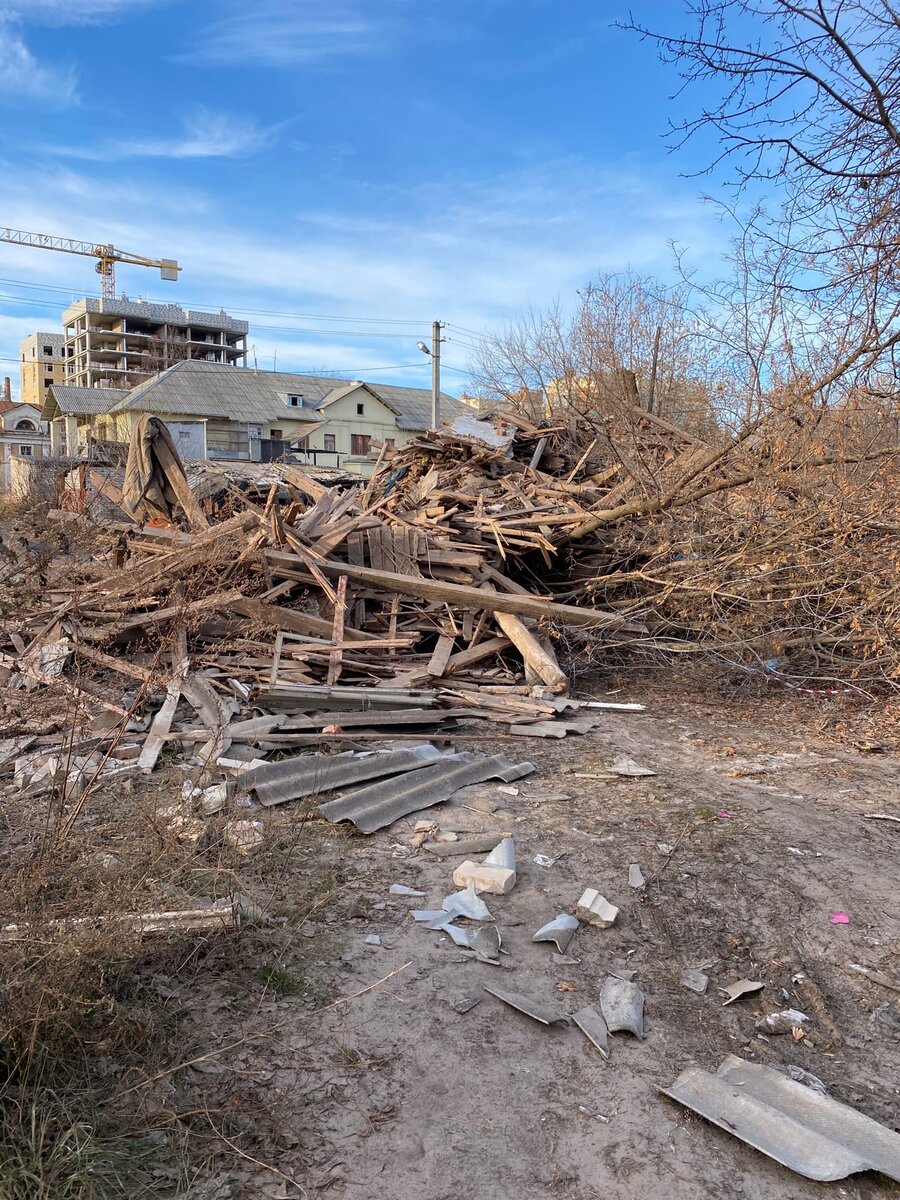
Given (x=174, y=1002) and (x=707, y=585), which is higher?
(x=707, y=585)

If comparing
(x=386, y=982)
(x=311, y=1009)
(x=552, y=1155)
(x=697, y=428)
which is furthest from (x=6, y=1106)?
(x=697, y=428)

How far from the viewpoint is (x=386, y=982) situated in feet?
10.8

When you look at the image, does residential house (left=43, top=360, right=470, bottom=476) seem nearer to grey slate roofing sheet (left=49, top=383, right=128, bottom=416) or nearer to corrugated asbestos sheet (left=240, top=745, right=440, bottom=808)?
grey slate roofing sheet (left=49, top=383, right=128, bottom=416)

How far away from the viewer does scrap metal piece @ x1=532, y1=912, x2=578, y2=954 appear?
3588mm

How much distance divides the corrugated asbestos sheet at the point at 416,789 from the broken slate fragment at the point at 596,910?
4.33 feet

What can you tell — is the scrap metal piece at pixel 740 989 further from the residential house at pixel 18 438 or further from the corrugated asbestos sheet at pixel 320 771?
the residential house at pixel 18 438

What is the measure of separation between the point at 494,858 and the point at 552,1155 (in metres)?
1.83

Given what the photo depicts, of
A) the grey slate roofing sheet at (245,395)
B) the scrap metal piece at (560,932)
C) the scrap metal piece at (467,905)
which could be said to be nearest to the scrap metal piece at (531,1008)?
the scrap metal piece at (560,932)

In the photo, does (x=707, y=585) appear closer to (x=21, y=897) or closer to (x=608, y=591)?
(x=608, y=591)

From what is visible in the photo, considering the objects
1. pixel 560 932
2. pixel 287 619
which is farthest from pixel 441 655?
pixel 560 932

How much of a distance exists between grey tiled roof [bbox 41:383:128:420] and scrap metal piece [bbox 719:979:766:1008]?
40.2 metres

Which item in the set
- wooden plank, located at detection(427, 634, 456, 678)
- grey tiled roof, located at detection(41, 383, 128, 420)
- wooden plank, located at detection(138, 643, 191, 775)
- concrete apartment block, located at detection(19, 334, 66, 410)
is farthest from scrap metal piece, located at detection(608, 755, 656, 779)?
concrete apartment block, located at detection(19, 334, 66, 410)

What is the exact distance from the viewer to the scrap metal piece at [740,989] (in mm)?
3309

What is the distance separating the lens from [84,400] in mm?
40125
